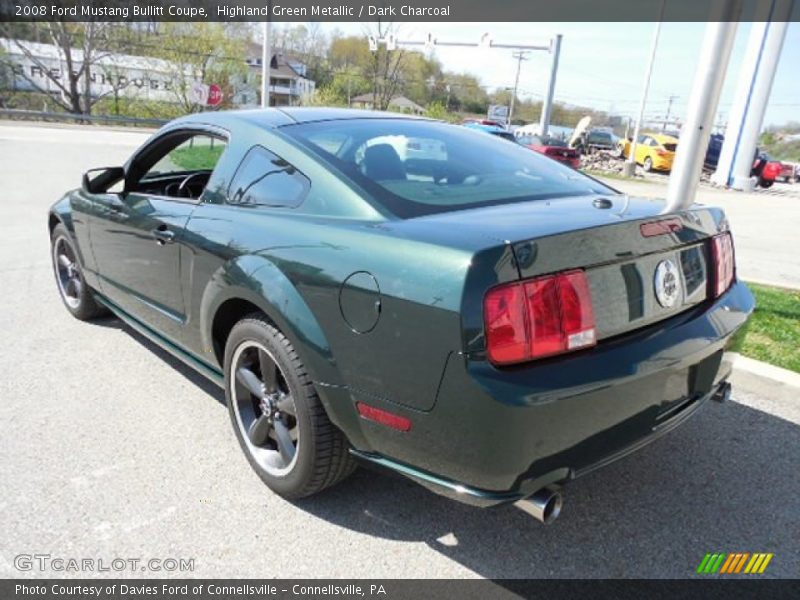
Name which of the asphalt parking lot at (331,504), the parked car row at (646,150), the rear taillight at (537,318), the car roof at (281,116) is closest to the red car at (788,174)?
the parked car row at (646,150)

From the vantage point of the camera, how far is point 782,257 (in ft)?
25.8

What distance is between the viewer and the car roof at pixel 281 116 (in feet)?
9.50

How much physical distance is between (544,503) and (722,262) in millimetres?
1355

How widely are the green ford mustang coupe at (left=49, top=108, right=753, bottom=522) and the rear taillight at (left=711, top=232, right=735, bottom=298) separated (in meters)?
0.01

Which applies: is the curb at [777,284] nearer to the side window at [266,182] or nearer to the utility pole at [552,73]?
the side window at [266,182]

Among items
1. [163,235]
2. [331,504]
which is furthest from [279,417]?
[163,235]

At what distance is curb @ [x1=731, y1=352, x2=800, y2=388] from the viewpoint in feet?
11.4

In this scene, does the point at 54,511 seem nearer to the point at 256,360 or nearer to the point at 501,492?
the point at 256,360

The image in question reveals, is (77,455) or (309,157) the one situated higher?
(309,157)

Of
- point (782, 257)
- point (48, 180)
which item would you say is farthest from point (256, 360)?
point (48, 180)

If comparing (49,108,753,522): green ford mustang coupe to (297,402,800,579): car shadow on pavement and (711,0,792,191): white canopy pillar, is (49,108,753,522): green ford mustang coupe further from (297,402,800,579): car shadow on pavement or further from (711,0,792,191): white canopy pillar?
(711,0,792,191): white canopy pillar

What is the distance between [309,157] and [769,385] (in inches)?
116

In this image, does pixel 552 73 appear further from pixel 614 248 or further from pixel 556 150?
pixel 614 248

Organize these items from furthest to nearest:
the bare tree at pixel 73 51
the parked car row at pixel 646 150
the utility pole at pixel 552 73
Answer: the bare tree at pixel 73 51 → the utility pole at pixel 552 73 → the parked car row at pixel 646 150
